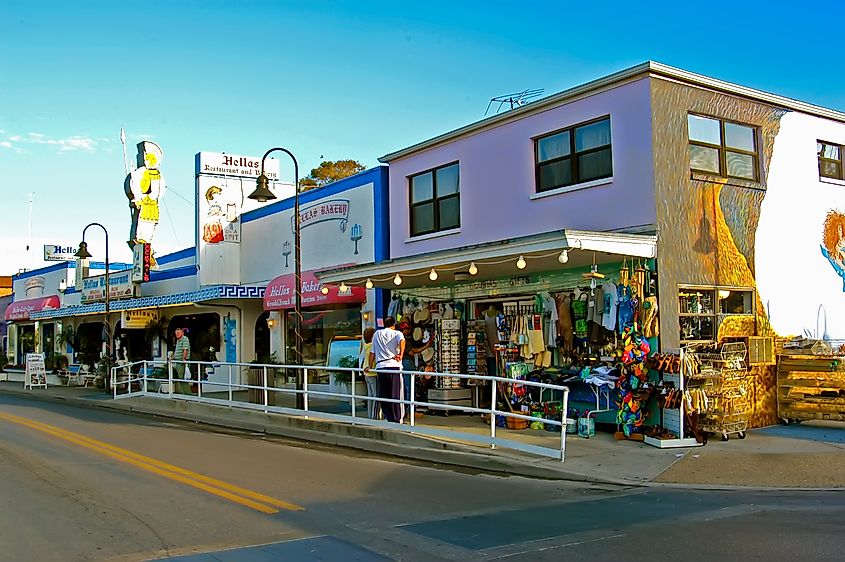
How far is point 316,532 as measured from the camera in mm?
7434

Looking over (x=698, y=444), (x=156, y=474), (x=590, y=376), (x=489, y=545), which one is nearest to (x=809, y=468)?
(x=698, y=444)

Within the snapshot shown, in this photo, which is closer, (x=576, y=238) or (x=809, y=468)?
(x=809, y=468)

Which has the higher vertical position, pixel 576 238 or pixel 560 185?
pixel 560 185

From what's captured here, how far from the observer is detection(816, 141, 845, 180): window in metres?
16.1

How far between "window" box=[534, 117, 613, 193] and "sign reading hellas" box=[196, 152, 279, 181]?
47.2ft

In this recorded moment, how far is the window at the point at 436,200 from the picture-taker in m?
17.7

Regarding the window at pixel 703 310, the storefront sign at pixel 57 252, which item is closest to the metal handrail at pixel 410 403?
the window at pixel 703 310

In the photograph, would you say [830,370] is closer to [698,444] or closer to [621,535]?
[698,444]

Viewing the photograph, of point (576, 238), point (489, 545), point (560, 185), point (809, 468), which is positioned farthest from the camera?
point (560, 185)

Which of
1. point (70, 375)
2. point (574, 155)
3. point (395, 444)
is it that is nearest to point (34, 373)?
point (70, 375)

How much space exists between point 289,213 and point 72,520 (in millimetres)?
16622

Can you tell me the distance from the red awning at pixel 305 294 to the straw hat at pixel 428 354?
12.2 ft

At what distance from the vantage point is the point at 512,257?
13.1 m

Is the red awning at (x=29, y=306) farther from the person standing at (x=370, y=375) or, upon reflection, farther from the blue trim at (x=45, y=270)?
the person standing at (x=370, y=375)
